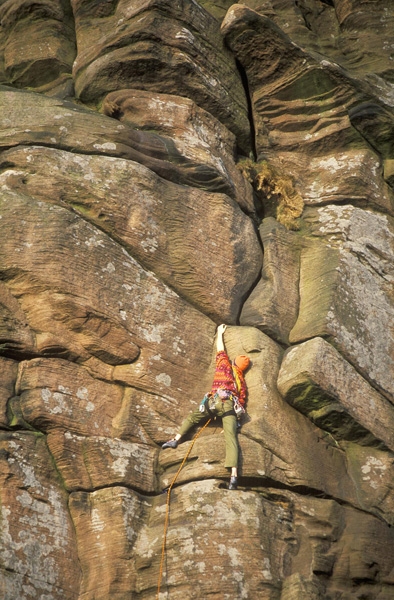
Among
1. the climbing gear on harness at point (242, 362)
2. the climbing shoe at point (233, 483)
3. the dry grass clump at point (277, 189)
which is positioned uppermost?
the dry grass clump at point (277, 189)

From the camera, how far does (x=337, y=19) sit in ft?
81.8

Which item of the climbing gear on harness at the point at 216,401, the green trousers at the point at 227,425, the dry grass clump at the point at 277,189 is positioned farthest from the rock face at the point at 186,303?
the climbing gear on harness at the point at 216,401

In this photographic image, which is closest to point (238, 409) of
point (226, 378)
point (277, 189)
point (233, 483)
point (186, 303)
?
point (226, 378)

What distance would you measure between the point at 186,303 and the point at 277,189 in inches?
170

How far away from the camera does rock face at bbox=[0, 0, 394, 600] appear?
15000 millimetres

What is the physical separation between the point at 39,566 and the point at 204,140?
386 inches

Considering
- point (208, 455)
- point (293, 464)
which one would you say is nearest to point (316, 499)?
point (293, 464)

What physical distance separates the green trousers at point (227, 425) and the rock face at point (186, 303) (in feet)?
0.76

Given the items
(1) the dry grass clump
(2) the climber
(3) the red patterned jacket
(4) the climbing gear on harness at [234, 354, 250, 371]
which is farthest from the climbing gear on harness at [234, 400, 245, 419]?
(1) the dry grass clump

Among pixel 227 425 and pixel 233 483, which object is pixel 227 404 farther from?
pixel 233 483

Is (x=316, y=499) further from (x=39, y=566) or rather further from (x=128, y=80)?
(x=128, y=80)

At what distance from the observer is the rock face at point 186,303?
15.0m

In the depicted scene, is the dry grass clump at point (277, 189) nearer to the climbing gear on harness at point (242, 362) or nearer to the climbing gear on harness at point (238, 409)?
the climbing gear on harness at point (242, 362)

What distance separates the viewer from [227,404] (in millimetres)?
16250
